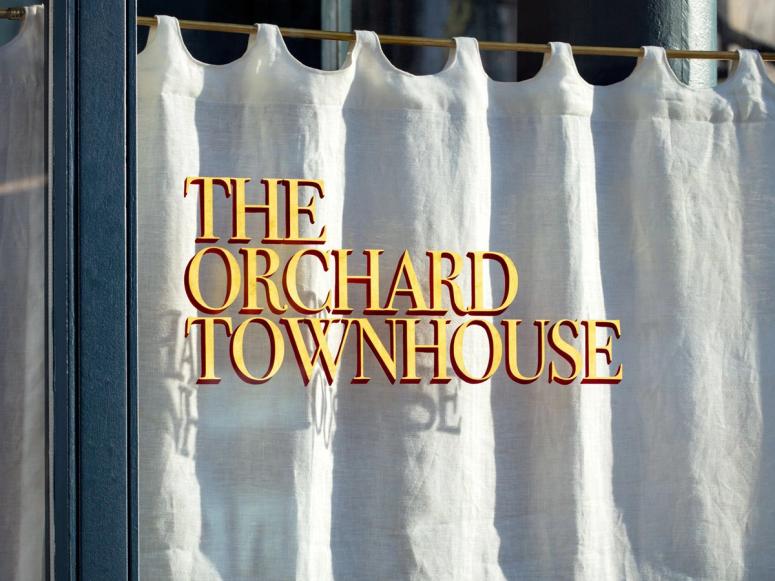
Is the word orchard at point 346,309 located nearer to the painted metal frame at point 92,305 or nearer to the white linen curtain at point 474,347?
the white linen curtain at point 474,347

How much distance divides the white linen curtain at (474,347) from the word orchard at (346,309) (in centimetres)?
4

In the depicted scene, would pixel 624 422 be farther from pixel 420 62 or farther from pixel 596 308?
pixel 420 62

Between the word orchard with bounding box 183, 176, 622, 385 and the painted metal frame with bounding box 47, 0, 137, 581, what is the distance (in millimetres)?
322

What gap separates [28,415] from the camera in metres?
2.97

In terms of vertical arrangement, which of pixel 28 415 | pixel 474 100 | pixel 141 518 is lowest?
pixel 141 518

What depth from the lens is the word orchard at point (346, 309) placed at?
9.96ft

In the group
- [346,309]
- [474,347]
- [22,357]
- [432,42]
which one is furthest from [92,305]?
Answer: [432,42]

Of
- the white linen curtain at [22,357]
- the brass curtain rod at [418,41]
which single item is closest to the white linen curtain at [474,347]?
the brass curtain rod at [418,41]

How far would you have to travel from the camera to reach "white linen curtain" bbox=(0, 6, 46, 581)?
2.97 meters

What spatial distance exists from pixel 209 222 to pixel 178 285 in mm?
169

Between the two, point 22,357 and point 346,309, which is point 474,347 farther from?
point 22,357

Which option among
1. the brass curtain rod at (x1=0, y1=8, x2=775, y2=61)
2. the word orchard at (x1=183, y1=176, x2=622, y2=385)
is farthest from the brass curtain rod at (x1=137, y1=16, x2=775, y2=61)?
the word orchard at (x1=183, y1=176, x2=622, y2=385)

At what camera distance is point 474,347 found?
3156 millimetres

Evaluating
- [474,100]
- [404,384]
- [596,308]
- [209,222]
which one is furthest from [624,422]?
[209,222]
